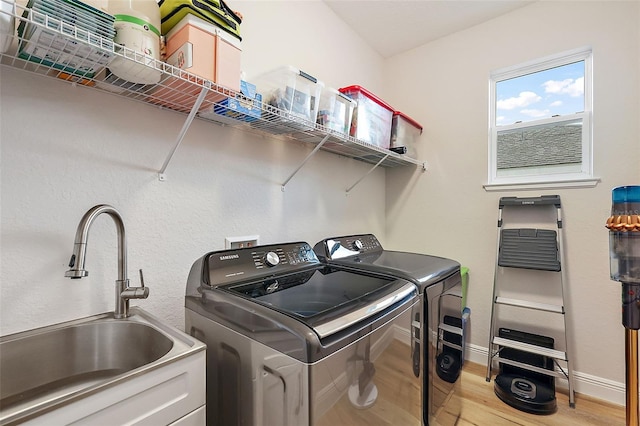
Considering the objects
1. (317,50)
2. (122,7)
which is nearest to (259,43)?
(317,50)

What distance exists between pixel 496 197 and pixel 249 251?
6.64ft

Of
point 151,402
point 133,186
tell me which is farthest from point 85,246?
point 151,402

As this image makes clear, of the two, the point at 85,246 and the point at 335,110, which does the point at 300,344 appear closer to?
the point at 85,246

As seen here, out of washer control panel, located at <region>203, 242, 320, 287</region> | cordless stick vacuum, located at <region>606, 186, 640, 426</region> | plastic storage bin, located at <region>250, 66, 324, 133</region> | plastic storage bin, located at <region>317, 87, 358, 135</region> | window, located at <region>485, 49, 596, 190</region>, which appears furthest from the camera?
window, located at <region>485, 49, 596, 190</region>

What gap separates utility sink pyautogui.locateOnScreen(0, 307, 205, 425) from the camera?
0.83 metres

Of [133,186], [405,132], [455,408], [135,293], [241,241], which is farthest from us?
[405,132]

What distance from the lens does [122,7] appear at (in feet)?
3.09

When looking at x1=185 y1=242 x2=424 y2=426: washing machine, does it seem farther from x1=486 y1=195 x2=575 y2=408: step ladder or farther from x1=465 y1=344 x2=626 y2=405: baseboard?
x1=465 y1=344 x2=626 y2=405: baseboard

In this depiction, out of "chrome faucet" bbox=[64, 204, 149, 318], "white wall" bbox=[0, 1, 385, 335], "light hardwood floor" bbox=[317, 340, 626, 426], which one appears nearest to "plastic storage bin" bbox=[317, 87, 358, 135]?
"white wall" bbox=[0, 1, 385, 335]

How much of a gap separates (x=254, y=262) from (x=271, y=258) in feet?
0.31

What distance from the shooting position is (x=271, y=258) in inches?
54.1

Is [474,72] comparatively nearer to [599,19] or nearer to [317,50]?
[599,19]

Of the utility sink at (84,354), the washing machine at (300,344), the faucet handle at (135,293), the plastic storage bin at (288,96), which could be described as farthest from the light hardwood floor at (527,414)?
the plastic storage bin at (288,96)

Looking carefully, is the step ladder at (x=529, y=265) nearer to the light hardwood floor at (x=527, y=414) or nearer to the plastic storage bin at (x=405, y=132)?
the light hardwood floor at (x=527, y=414)
